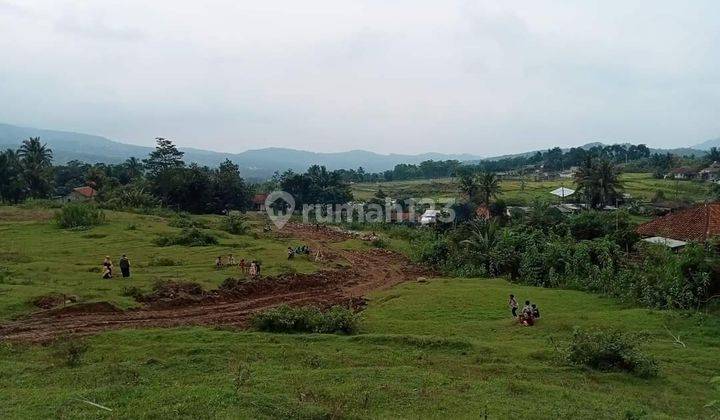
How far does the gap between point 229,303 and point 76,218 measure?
23.1 metres

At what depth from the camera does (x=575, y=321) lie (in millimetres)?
18328

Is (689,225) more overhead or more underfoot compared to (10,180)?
more underfoot

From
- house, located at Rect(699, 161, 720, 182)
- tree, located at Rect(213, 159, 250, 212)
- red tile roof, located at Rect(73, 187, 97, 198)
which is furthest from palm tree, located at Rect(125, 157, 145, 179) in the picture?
house, located at Rect(699, 161, 720, 182)

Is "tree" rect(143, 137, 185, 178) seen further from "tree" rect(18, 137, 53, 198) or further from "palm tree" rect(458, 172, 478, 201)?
"palm tree" rect(458, 172, 478, 201)

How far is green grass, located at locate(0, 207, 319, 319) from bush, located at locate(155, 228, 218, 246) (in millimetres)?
705

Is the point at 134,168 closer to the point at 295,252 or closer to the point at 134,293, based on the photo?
the point at 295,252

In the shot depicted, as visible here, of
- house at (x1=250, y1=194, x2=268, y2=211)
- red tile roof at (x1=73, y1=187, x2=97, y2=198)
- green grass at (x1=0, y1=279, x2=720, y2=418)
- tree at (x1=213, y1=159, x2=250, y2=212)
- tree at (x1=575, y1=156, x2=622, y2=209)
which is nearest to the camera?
green grass at (x1=0, y1=279, x2=720, y2=418)

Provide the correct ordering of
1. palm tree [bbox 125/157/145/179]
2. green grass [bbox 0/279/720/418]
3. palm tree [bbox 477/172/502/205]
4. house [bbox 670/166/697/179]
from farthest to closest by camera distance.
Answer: house [bbox 670/166/697/179] → palm tree [bbox 125/157/145/179] → palm tree [bbox 477/172/502/205] → green grass [bbox 0/279/720/418]

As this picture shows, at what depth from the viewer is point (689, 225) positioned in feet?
105

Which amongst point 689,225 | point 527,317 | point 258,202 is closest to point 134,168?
point 258,202

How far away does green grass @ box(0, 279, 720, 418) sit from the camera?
9.86 m

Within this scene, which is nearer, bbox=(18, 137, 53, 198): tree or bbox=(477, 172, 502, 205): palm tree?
bbox=(477, 172, 502, 205): palm tree

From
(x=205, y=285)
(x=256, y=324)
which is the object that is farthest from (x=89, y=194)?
(x=256, y=324)

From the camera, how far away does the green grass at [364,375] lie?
32.3ft
